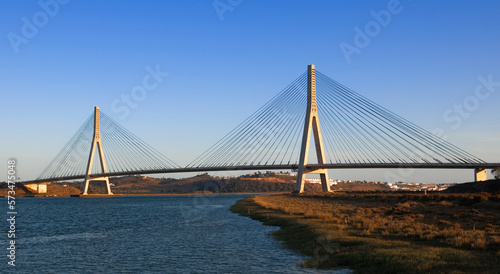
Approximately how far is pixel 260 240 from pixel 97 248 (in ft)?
33.8

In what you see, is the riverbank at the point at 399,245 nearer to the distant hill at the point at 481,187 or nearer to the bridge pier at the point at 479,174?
the distant hill at the point at 481,187

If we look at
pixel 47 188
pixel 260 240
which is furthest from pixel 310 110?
pixel 47 188

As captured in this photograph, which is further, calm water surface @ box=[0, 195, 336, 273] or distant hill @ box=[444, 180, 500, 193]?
distant hill @ box=[444, 180, 500, 193]

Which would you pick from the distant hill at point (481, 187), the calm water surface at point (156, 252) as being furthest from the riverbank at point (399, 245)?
the distant hill at point (481, 187)

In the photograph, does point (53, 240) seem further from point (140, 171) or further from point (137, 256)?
point (140, 171)

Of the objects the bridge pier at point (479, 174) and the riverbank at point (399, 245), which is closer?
the riverbank at point (399, 245)

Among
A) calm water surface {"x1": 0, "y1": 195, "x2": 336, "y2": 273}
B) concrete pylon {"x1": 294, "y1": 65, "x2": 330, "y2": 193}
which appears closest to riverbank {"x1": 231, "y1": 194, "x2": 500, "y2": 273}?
calm water surface {"x1": 0, "y1": 195, "x2": 336, "y2": 273}

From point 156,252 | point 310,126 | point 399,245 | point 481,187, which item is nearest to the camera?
point 399,245

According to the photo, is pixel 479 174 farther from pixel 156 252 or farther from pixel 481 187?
pixel 156 252

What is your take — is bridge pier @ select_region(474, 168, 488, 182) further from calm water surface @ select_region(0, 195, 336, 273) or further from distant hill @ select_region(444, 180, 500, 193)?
calm water surface @ select_region(0, 195, 336, 273)

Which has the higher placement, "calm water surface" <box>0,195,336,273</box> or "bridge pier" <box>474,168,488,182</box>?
"bridge pier" <box>474,168,488,182</box>

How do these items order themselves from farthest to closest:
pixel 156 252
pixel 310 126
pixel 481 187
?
pixel 310 126, pixel 481 187, pixel 156 252

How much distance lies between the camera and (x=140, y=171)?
132 meters

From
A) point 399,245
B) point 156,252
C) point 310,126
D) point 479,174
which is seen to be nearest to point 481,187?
point 479,174
